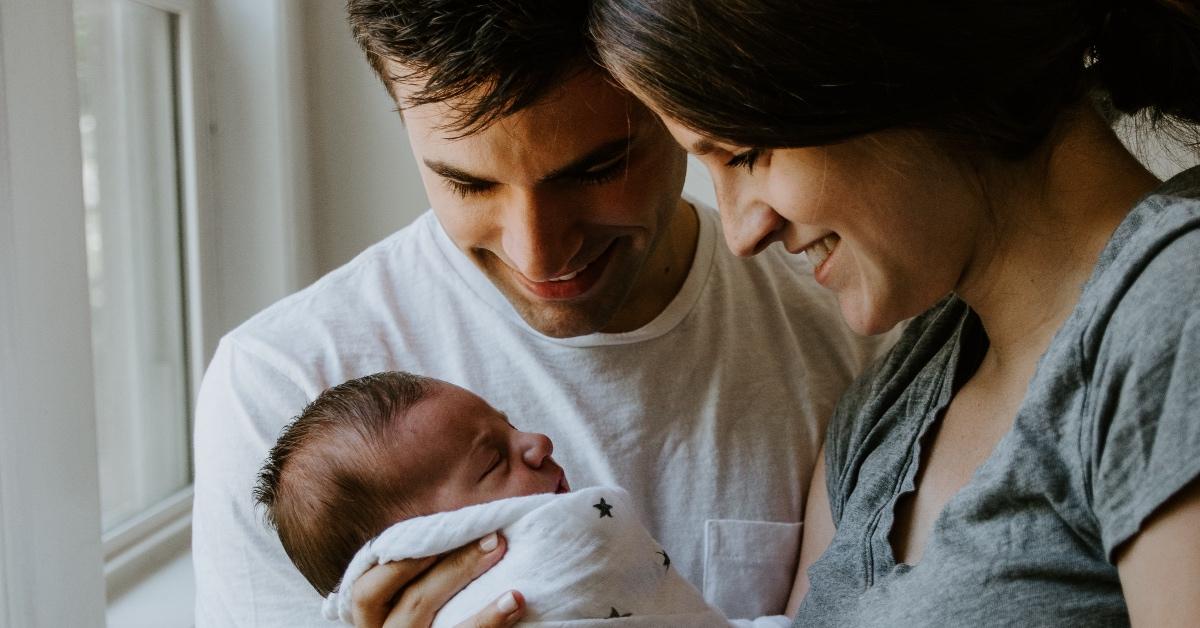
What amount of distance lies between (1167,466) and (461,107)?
85 cm

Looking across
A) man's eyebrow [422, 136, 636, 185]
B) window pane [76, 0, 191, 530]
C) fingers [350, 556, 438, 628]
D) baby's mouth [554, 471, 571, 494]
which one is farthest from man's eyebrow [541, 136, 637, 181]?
window pane [76, 0, 191, 530]

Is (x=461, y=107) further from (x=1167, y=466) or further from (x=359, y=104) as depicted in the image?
(x=359, y=104)

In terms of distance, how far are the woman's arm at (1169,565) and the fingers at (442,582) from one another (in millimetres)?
661

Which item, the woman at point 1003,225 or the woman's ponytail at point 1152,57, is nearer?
the woman at point 1003,225

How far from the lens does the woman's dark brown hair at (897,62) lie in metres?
0.88

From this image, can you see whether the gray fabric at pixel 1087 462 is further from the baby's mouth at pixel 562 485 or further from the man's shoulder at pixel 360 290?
the man's shoulder at pixel 360 290

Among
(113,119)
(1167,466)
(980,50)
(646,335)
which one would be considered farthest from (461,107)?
(113,119)

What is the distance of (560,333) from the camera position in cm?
148

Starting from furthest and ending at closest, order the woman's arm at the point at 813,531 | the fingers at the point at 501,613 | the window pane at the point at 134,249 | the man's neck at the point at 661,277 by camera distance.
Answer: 1. the window pane at the point at 134,249
2. the man's neck at the point at 661,277
3. the woman's arm at the point at 813,531
4. the fingers at the point at 501,613

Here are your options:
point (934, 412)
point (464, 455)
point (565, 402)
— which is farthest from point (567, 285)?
point (934, 412)

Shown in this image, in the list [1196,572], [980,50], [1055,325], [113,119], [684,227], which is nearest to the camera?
[1196,572]

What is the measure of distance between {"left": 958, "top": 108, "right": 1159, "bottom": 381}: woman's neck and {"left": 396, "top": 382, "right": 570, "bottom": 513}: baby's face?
0.56 m

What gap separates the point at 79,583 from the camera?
1482 mm

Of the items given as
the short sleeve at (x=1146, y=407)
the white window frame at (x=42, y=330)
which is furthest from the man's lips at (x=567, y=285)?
the short sleeve at (x=1146, y=407)
